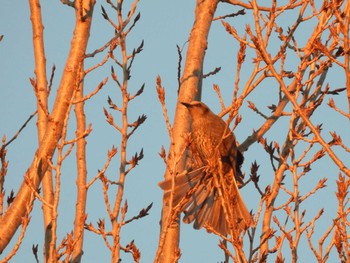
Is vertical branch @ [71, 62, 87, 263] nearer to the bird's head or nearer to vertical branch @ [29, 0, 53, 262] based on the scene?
vertical branch @ [29, 0, 53, 262]

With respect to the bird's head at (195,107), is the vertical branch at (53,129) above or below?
below

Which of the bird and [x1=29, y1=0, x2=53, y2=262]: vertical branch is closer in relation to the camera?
[x1=29, y1=0, x2=53, y2=262]: vertical branch

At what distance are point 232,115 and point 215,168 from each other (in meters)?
0.38

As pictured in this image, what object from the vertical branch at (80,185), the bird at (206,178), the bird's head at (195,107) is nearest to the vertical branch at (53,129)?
the vertical branch at (80,185)

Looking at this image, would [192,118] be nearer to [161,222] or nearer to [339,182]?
[161,222]

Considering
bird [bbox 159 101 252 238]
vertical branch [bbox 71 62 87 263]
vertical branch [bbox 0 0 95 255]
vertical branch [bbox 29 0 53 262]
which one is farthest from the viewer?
bird [bbox 159 101 252 238]

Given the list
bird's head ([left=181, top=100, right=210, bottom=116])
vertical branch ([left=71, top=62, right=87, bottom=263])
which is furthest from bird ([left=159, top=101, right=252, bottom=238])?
vertical branch ([left=71, top=62, right=87, bottom=263])

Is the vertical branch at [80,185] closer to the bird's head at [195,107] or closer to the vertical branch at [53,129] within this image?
the vertical branch at [53,129]

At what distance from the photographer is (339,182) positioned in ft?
16.5

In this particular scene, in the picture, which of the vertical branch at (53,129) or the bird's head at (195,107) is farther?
the bird's head at (195,107)

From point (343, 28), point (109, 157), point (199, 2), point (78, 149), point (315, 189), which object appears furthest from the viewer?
point (199, 2)

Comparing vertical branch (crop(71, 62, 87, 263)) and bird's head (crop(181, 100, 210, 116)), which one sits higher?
bird's head (crop(181, 100, 210, 116))

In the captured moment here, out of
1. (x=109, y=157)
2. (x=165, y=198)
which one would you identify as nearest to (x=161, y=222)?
(x=165, y=198)

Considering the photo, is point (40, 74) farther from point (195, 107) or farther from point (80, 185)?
point (195, 107)
